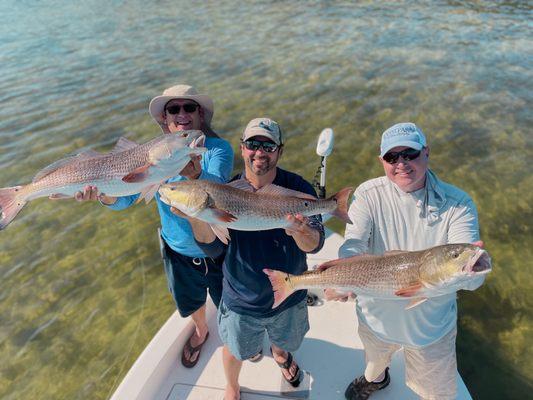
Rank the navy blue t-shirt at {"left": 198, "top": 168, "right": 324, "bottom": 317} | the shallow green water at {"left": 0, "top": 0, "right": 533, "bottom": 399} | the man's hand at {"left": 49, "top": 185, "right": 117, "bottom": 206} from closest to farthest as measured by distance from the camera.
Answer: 1. the navy blue t-shirt at {"left": 198, "top": 168, "right": 324, "bottom": 317}
2. the man's hand at {"left": 49, "top": 185, "right": 117, "bottom": 206}
3. the shallow green water at {"left": 0, "top": 0, "right": 533, "bottom": 399}

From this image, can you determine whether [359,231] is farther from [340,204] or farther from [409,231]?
[409,231]

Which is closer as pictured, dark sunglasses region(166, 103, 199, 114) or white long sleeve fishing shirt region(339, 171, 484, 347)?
white long sleeve fishing shirt region(339, 171, 484, 347)

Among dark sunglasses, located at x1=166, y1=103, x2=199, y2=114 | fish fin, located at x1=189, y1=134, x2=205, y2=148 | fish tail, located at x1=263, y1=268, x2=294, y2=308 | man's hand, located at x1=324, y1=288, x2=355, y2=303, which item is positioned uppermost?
dark sunglasses, located at x1=166, y1=103, x2=199, y2=114

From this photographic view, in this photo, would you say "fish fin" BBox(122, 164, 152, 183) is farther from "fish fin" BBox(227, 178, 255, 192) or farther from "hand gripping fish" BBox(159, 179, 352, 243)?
"fish fin" BBox(227, 178, 255, 192)

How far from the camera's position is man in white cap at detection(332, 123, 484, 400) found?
2793 mm

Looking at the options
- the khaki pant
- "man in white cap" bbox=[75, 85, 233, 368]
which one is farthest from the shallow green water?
"man in white cap" bbox=[75, 85, 233, 368]

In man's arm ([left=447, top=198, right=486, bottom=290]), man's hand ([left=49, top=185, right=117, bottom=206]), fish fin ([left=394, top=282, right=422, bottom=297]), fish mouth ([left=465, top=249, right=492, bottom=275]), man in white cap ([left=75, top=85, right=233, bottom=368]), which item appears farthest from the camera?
man in white cap ([left=75, top=85, right=233, bottom=368])

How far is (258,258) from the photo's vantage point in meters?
3.06

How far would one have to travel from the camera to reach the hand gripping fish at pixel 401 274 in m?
2.34

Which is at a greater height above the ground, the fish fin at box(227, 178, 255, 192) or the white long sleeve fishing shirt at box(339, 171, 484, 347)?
the fish fin at box(227, 178, 255, 192)

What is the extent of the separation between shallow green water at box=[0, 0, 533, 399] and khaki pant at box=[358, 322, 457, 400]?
2.01 metres

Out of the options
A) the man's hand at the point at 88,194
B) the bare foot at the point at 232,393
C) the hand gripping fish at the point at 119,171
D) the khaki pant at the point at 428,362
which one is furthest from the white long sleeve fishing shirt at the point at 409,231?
the man's hand at the point at 88,194

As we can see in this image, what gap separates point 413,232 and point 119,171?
2595mm

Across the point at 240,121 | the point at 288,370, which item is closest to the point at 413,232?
the point at 288,370
